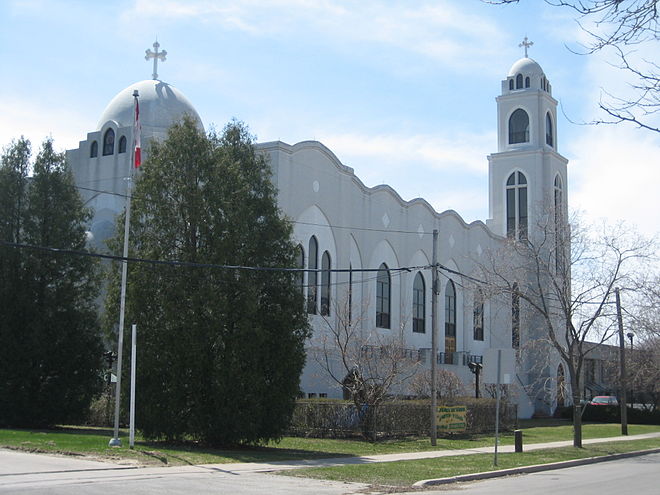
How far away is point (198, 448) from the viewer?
905 inches

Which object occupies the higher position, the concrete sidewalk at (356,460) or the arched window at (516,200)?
the arched window at (516,200)

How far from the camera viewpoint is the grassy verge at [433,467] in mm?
17875

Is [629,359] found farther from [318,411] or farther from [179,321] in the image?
[179,321]

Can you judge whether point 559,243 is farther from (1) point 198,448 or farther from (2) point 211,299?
(1) point 198,448

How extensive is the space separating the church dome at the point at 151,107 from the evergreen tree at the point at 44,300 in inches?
344

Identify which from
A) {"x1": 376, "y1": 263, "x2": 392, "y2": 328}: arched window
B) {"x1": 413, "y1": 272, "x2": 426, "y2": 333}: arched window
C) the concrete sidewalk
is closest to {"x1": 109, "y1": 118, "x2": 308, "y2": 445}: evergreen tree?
the concrete sidewalk

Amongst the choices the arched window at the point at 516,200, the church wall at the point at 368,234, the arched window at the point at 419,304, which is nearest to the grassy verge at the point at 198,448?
the church wall at the point at 368,234

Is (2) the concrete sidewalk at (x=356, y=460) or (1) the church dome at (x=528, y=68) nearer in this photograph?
(2) the concrete sidewalk at (x=356, y=460)

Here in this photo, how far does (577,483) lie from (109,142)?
30.3 metres

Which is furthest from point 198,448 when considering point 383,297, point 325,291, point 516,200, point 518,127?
Answer: point 518,127

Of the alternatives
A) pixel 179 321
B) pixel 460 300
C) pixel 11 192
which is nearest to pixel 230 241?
pixel 179 321

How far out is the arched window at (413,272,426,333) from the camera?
162 feet

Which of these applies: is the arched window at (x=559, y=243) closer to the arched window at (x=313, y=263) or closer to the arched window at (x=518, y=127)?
the arched window at (x=313, y=263)

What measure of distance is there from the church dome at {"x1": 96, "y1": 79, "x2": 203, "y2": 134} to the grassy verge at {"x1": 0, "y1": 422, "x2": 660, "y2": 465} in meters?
16.5
